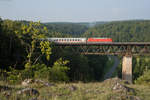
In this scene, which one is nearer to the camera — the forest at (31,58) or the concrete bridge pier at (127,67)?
the forest at (31,58)

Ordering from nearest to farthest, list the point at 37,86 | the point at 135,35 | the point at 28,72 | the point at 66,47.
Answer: the point at 37,86, the point at 28,72, the point at 66,47, the point at 135,35

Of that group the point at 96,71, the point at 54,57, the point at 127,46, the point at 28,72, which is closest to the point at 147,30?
the point at 96,71

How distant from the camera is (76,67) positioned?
136 feet

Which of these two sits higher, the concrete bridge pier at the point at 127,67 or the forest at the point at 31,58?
the forest at the point at 31,58

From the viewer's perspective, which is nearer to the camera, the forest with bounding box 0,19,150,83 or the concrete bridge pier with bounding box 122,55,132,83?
the forest with bounding box 0,19,150,83

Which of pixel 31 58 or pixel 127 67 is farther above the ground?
pixel 31 58

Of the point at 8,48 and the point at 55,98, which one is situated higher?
the point at 55,98

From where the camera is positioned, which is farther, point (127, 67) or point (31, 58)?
point (127, 67)

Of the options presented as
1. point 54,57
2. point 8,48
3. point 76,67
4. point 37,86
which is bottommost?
point 76,67

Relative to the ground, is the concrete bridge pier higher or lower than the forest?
lower

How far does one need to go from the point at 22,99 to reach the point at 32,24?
39.6ft

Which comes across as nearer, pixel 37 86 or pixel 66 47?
pixel 37 86

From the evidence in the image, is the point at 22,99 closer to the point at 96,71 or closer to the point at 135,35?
the point at 96,71

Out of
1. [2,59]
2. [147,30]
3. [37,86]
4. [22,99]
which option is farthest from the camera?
[147,30]
